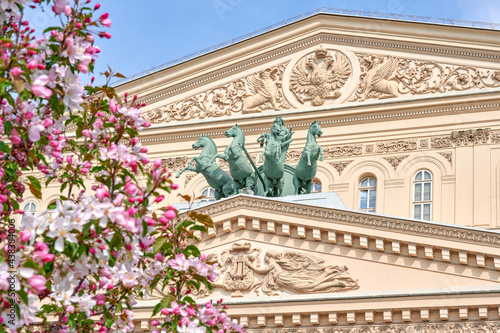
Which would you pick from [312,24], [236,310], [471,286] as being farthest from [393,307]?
[312,24]

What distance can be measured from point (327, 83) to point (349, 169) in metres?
3.13

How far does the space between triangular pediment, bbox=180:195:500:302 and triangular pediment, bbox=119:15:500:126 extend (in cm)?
1070

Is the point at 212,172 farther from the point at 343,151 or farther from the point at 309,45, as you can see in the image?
the point at 309,45

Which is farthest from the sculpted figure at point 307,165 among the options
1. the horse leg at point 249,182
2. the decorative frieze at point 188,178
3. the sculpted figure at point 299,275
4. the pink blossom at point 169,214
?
the pink blossom at point 169,214

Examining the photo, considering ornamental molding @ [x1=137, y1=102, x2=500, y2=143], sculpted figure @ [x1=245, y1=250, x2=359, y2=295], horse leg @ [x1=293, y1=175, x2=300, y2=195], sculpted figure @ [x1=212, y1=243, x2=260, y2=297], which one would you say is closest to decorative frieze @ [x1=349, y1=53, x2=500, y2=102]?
ornamental molding @ [x1=137, y1=102, x2=500, y2=143]

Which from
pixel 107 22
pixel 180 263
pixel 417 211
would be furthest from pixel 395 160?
pixel 107 22

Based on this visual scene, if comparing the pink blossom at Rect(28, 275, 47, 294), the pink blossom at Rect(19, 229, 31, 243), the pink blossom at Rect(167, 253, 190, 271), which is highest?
the pink blossom at Rect(167, 253, 190, 271)

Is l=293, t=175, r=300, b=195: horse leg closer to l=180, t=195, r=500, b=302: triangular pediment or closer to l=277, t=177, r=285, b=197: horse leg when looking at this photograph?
l=277, t=177, r=285, b=197: horse leg

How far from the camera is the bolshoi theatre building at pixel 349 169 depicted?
65.7 feet

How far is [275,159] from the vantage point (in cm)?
2356

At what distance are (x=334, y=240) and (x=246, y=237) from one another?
7.03ft

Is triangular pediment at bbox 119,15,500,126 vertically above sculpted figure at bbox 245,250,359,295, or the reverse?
triangular pediment at bbox 119,15,500,126

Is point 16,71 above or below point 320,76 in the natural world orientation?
below

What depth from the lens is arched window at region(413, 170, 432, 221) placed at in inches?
1161
